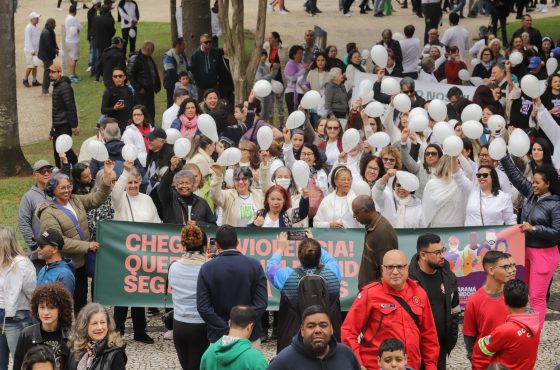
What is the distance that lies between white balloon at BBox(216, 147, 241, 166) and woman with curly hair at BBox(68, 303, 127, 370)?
13.5ft

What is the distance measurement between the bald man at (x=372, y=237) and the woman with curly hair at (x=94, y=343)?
2.51m

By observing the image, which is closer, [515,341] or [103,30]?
[515,341]

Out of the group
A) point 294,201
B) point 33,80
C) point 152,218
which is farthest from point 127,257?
point 33,80

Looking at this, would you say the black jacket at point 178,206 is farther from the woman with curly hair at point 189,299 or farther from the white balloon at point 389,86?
the white balloon at point 389,86

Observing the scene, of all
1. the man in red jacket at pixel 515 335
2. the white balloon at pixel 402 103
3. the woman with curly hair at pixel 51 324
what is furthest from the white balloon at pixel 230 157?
the man in red jacket at pixel 515 335

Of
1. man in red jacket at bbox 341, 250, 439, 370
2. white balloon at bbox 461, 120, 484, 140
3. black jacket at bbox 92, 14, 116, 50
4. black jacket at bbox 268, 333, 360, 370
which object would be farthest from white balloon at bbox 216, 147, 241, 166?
black jacket at bbox 92, 14, 116, 50

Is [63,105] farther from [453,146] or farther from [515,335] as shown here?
[515,335]

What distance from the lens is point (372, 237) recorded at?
10008 millimetres

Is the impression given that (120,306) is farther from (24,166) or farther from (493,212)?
(24,166)

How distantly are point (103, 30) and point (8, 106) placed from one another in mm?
7567

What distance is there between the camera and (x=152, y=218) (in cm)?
1190

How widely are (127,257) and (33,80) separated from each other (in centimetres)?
1886

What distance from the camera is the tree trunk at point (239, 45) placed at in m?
18.6

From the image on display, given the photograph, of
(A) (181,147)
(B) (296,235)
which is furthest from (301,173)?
(A) (181,147)
